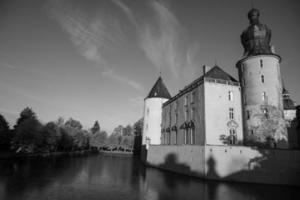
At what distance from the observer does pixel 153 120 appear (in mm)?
45875

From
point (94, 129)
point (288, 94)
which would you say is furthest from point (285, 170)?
point (94, 129)

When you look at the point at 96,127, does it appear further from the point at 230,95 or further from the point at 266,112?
the point at 266,112

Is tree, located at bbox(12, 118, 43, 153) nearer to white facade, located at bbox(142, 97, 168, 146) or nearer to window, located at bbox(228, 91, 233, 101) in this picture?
white facade, located at bbox(142, 97, 168, 146)

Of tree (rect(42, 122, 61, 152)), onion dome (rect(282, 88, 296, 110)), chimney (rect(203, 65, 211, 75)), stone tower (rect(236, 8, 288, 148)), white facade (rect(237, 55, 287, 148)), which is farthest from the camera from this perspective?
tree (rect(42, 122, 61, 152))

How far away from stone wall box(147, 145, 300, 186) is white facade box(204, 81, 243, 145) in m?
3.26

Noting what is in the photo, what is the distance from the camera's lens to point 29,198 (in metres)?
14.6

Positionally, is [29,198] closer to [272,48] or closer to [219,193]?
[219,193]

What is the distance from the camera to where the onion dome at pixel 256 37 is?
28.7m

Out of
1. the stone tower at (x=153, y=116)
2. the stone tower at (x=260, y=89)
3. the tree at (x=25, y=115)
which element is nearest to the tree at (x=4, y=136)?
the tree at (x=25, y=115)

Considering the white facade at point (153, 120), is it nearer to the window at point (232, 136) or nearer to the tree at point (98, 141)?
the window at point (232, 136)

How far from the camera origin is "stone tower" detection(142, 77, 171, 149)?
45.3 m

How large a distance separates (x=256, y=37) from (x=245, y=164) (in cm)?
→ 1825

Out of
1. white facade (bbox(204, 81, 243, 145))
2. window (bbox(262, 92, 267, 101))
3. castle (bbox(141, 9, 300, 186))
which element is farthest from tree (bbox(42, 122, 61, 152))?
window (bbox(262, 92, 267, 101))

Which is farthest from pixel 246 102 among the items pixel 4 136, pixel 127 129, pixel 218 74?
pixel 127 129
